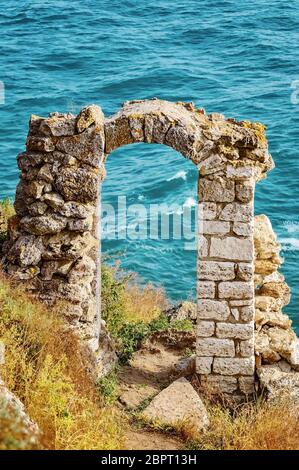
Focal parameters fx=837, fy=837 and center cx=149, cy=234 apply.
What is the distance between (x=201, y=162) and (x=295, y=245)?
13.2m

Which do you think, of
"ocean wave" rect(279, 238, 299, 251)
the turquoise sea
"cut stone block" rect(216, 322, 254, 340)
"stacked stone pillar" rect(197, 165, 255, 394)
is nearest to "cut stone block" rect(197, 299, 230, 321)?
"stacked stone pillar" rect(197, 165, 255, 394)

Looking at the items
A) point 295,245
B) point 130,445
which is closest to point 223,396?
point 130,445

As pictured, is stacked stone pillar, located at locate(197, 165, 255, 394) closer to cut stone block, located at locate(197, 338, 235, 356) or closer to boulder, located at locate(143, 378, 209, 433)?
cut stone block, located at locate(197, 338, 235, 356)

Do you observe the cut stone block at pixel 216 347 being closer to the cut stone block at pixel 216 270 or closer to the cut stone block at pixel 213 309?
the cut stone block at pixel 213 309

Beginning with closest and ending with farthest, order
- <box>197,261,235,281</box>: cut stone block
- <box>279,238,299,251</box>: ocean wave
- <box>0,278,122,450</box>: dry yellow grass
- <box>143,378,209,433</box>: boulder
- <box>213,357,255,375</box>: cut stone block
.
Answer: <box>0,278,122,450</box>: dry yellow grass
<box>143,378,209,433</box>: boulder
<box>197,261,235,281</box>: cut stone block
<box>213,357,255,375</box>: cut stone block
<box>279,238,299,251</box>: ocean wave

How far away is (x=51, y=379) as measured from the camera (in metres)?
9.23

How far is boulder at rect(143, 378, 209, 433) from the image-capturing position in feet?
32.8

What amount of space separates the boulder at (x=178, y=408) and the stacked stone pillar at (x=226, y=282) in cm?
44

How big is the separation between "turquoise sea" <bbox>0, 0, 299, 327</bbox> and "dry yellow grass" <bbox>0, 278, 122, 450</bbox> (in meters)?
10.9

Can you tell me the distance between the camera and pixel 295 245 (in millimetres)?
23328

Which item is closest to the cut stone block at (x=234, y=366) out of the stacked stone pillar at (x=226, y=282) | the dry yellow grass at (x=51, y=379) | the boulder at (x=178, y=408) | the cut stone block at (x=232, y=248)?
the stacked stone pillar at (x=226, y=282)

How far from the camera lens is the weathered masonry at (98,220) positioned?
415 inches
